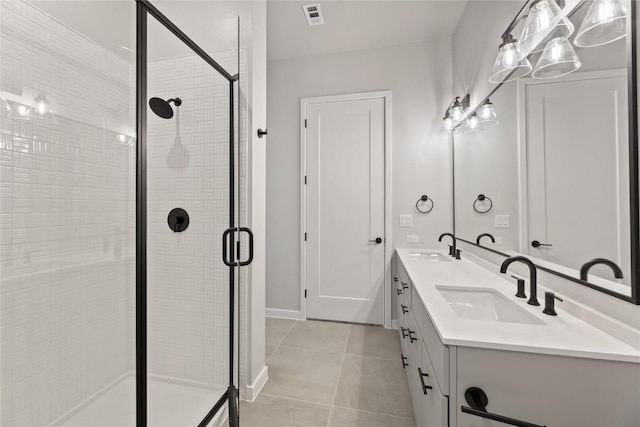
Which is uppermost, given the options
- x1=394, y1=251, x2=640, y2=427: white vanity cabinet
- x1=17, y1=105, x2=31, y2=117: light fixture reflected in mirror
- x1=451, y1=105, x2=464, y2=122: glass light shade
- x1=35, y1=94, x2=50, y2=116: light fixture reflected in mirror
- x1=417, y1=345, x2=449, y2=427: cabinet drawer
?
x1=451, y1=105, x2=464, y2=122: glass light shade

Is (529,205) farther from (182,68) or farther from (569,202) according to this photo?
(182,68)

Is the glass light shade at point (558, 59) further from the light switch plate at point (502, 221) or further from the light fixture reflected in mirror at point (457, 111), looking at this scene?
the light fixture reflected in mirror at point (457, 111)

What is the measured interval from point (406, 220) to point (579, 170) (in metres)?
1.85

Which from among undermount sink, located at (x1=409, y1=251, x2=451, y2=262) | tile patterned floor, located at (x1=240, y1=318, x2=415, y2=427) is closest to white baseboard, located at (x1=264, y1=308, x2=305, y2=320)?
tile patterned floor, located at (x1=240, y1=318, x2=415, y2=427)

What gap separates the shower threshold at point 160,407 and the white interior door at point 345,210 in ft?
5.64

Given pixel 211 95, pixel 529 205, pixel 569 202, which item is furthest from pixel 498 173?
pixel 211 95

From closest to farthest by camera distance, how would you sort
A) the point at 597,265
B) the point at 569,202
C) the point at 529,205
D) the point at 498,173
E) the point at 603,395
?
the point at 603,395, the point at 597,265, the point at 569,202, the point at 529,205, the point at 498,173

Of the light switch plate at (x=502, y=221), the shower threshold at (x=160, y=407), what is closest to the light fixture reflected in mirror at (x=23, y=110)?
the shower threshold at (x=160, y=407)

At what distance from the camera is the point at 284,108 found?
10.6ft

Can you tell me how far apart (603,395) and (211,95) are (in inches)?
75.5

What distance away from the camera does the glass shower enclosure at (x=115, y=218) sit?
3.66 feet

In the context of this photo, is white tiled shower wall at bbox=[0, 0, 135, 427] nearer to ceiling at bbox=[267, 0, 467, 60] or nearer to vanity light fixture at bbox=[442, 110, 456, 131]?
ceiling at bbox=[267, 0, 467, 60]

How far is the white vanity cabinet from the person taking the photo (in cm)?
78

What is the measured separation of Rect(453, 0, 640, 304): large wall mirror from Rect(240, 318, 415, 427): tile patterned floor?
120 centimetres
